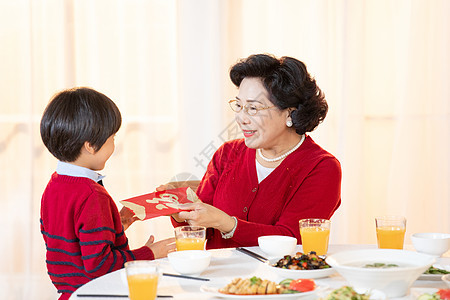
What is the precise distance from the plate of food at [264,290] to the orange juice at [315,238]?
1.28ft

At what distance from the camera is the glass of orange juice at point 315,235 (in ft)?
6.12

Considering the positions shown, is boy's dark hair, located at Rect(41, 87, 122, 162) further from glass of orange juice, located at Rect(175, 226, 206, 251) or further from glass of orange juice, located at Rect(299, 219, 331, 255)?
glass of orange juice, located at Rect(299, 219, 331, 255)

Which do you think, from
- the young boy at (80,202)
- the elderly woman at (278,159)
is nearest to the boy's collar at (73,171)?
the young boy at (80,202)

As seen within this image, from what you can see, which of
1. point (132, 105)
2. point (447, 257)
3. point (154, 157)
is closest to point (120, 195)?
point (154, 157)

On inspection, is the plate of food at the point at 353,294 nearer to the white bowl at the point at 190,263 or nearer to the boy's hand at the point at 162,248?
the white bowl at the point at 190,263

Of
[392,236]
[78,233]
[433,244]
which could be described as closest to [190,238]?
[78,233]

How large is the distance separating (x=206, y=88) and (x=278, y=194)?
158 cm

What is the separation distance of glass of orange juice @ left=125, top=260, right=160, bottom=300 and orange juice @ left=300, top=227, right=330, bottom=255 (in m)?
0.59

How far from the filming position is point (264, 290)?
140cm

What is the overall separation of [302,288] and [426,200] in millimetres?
2673

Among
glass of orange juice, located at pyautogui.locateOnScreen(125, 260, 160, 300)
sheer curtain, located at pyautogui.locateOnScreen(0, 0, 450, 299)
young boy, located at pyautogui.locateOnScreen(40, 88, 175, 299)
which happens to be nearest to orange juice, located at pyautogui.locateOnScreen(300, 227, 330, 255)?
young boy, located at pyautogui.locateOnScreen(40, 88, 175, 299)

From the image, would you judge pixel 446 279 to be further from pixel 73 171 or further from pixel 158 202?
pixel 73 171

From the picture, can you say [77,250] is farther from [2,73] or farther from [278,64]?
[2,73]

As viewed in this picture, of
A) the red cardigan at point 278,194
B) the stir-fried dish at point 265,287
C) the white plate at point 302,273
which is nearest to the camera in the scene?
the stir-fried dish at point 265,287
